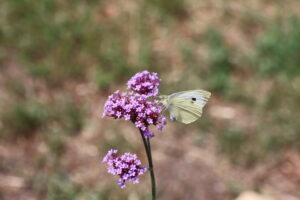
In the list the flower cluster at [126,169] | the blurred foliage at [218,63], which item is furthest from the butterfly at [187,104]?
→ the blurred foliage at [218,63]

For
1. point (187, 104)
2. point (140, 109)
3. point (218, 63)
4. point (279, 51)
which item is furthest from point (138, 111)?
point (279, 51)

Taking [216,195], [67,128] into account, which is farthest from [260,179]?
[67,128]

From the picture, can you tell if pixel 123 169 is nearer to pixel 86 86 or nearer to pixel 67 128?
pixel 67 128

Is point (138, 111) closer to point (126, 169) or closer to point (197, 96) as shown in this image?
point (126, 169)

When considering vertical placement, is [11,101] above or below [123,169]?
above

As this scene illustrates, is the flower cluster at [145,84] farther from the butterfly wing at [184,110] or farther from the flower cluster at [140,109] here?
the butterfly wing at [184,110]

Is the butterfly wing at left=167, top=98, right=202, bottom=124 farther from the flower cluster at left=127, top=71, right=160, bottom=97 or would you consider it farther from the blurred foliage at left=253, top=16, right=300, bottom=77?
the blurred foliage at left=253, top=16, right=300, bottom=77
